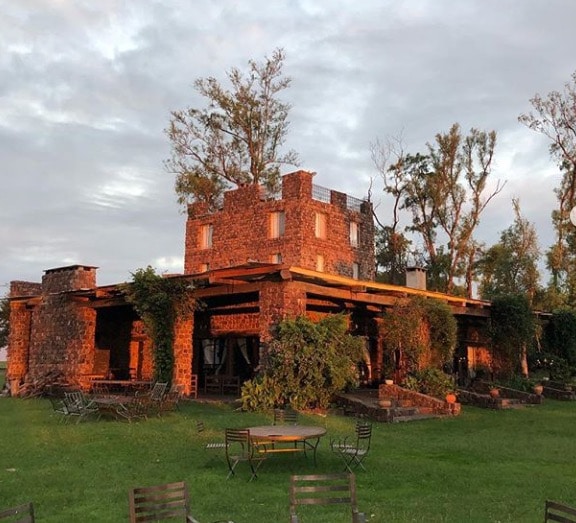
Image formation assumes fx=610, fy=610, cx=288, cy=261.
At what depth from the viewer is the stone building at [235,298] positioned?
14.7 m

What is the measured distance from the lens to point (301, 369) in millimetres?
13094

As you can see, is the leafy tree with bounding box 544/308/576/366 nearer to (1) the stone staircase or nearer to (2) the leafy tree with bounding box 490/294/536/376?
(2) the leafy tree with bounding box 490/294/536/376

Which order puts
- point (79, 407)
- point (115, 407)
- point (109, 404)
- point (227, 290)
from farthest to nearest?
point (227, 290)
point (115, 407)
point (109, 404)
point (79, 407)

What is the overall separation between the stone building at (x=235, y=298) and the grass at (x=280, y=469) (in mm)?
3393

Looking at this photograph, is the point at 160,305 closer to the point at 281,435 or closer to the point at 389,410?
the point at 389,410

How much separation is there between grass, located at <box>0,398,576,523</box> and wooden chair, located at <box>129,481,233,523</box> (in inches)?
49.7

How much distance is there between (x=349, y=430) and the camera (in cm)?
1116

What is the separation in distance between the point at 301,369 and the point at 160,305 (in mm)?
4608

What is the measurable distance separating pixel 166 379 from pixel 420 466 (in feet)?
30.7

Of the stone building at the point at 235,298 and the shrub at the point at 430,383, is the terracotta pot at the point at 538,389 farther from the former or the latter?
the shrub at the point at 430,383

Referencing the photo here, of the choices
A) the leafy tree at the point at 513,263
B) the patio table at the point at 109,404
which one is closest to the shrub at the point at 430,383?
the patio table at the point at 109,404

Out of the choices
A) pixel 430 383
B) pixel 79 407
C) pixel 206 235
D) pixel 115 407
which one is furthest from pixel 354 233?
pixel 79 407

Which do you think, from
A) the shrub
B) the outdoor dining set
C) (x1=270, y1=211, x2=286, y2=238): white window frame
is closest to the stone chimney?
(x1=270, y1=211, x2=286, y2=238): white window frame

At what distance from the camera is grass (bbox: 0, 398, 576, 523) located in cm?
576
